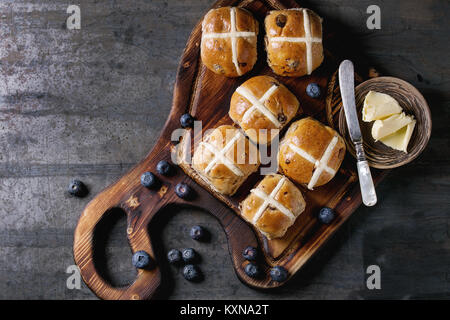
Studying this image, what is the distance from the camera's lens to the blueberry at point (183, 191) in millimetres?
2373

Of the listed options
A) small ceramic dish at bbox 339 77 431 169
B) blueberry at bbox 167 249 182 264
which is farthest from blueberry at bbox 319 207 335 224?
blueberry at bbox 167 249 182 264

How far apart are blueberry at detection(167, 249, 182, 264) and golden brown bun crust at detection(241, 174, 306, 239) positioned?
1.65 feet

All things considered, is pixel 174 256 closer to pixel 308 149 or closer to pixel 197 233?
pixel 197 233

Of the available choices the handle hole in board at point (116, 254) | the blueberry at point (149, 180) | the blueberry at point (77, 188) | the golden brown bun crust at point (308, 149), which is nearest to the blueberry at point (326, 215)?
the golden brown bun crust at point (308, 149)

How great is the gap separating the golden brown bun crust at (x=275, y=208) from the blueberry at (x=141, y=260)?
646mm

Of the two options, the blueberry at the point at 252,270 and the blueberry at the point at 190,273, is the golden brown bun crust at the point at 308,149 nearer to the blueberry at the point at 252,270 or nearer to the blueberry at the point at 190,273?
the blueberry at the point at 252,270

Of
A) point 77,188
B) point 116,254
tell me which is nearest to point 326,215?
point 116,254

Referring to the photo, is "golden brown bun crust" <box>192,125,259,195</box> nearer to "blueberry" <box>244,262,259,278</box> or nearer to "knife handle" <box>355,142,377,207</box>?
"blueberry" <box>244,262,259,278</box>

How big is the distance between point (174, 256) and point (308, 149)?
1.03 metres

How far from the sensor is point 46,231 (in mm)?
2547

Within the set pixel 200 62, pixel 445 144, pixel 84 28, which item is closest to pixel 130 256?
pixel 200 62

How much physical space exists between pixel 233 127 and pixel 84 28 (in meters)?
1.20

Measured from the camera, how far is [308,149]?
220 cm

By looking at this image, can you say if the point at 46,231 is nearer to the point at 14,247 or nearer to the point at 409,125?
the point at 14,247
